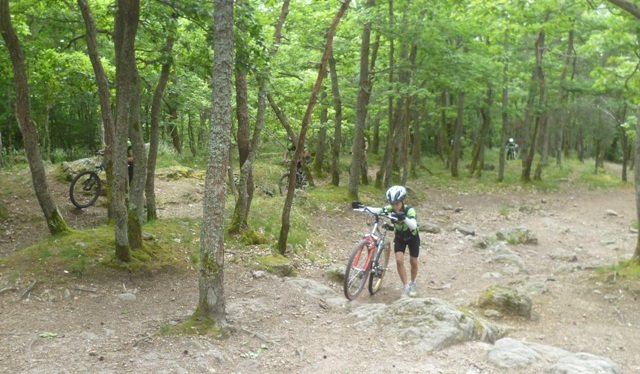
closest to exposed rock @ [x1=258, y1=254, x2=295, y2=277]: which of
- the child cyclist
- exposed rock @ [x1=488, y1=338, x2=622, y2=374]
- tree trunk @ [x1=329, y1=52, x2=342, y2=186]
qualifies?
the child cyclist

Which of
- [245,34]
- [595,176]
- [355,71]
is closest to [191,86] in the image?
[355,71]

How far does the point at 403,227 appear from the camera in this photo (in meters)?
7.90

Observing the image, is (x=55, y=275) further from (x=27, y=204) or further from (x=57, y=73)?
(x=57, y=73)

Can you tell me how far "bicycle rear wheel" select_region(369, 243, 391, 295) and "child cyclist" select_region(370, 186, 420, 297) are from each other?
0.91ft

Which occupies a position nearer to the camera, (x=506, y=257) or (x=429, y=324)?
(x=429, y=324)

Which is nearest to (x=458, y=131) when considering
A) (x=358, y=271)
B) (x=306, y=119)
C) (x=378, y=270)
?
(x=306, y=119)

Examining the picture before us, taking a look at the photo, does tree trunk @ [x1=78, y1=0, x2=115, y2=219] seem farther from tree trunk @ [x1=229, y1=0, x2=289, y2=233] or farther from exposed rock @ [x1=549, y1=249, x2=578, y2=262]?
exposed rock @ [x1=549, y1=249, x2=578, y2=262]

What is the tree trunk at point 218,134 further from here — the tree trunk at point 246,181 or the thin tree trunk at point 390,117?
the thin tree trunk at point 390,117

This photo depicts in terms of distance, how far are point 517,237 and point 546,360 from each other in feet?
27.3

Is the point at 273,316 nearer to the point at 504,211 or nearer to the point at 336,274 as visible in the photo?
the point at 336,274

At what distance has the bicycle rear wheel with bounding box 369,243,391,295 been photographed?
796cm

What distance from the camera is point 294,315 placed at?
6.82 metres

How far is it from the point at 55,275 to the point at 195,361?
304 cm

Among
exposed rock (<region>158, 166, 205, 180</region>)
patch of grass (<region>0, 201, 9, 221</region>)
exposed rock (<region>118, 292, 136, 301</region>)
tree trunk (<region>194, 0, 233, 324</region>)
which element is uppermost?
tree trunk (<region>194, 0, 233, 324</region>)
